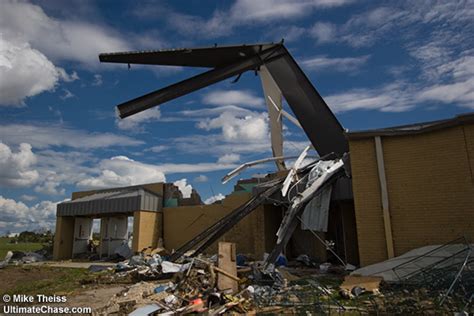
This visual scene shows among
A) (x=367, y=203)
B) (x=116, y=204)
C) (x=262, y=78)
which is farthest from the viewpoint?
(x=116, y=204)

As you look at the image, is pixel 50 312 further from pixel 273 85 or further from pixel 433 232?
pixel 273 85

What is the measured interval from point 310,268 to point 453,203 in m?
5.13

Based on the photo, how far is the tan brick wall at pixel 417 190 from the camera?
816 cm

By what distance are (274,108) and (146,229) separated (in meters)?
9.94

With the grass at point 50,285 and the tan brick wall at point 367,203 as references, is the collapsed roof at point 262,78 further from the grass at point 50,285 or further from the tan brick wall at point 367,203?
the grass at point 50,285

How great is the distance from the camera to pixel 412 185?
875 cm

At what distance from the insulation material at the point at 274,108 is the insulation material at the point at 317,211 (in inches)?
237

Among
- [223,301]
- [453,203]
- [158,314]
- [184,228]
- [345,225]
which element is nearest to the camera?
[158,314]

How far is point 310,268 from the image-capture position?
1151 cm

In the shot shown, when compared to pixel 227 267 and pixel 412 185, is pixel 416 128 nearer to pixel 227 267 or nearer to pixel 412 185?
pixel 412 185

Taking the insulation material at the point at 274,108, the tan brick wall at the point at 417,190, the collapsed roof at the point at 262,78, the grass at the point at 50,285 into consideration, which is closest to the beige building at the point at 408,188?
the tan brick wall at the point at 417,190

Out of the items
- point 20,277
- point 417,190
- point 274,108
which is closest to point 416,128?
point 417,190

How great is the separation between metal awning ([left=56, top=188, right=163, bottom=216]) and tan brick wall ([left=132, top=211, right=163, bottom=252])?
1.30ft

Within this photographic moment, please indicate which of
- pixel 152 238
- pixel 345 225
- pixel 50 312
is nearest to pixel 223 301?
pixel 50 312
